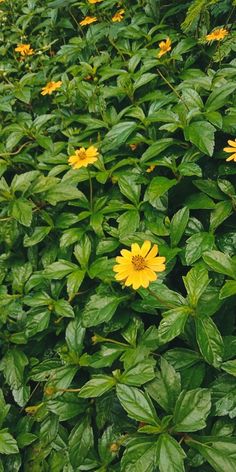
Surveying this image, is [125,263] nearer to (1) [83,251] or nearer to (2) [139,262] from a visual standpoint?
(2) [139,262]

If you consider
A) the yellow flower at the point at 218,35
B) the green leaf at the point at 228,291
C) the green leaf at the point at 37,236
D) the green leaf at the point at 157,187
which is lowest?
the green leaf at the point at 37,236

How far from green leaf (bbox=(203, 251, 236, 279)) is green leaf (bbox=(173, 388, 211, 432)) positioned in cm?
28

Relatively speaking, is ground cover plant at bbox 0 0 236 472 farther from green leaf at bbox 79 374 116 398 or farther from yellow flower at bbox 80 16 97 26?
yellow flower at bbox 80 16 97 26

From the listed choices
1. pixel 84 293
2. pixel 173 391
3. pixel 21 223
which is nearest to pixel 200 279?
pixel 173 391

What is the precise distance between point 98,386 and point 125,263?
0.30 m

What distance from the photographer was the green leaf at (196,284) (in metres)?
1.14

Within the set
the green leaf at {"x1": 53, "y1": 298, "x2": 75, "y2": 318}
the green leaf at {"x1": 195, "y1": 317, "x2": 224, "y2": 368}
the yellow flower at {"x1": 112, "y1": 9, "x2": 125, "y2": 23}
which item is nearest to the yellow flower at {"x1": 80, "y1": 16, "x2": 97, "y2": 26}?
the yellow flower at {"x1": 112, "y1": 9, "x2": 125, "y2": 23}

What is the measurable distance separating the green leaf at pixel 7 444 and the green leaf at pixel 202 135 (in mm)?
942

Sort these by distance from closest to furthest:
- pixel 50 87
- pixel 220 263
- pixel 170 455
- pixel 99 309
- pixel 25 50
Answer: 1. pixel 170 455
2. pixel 220 263
3. pixel 99 309
4. pixel 50 87
5. pixel 25 50

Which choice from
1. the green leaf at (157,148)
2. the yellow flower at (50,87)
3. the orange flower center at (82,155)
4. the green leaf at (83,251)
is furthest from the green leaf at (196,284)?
the yellow flower at (50,87)

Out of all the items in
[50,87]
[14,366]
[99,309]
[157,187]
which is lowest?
[14,366]

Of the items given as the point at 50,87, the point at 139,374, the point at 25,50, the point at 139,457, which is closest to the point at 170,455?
the point at 139,457

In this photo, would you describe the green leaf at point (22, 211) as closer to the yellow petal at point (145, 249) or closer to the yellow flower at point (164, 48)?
the yellow petal at point (145, 249)

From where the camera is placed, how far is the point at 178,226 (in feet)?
Answer: 4.34
